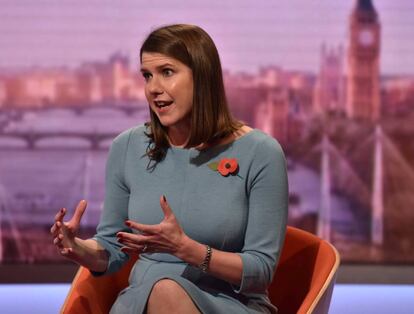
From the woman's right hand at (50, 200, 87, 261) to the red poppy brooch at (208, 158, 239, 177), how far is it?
404 millimetres

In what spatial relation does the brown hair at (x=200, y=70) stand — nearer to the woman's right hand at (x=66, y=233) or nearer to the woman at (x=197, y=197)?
the woman at (x=197, y=197)

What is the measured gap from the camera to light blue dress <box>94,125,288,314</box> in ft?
7.35

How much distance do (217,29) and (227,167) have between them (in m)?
2.68

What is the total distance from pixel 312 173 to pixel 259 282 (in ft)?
9.07

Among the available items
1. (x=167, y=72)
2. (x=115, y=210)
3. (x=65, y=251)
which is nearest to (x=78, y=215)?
(x=65, y=251)

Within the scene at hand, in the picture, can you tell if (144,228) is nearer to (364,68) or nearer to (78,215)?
(78,215)

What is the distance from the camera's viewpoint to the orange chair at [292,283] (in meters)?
2.35

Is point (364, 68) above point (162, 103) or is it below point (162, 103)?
below

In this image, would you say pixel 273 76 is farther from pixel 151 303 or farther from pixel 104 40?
pixel 151 303

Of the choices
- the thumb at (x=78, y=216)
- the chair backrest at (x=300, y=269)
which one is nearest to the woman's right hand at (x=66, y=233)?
the thumb at (x=78, y=216)

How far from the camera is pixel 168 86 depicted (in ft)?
7.50

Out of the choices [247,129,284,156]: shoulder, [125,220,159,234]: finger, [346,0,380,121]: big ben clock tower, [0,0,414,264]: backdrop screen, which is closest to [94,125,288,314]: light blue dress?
[247,129,284,156]: shoulder

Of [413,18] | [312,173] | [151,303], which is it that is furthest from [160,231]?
[413,18]

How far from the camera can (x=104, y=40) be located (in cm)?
491
